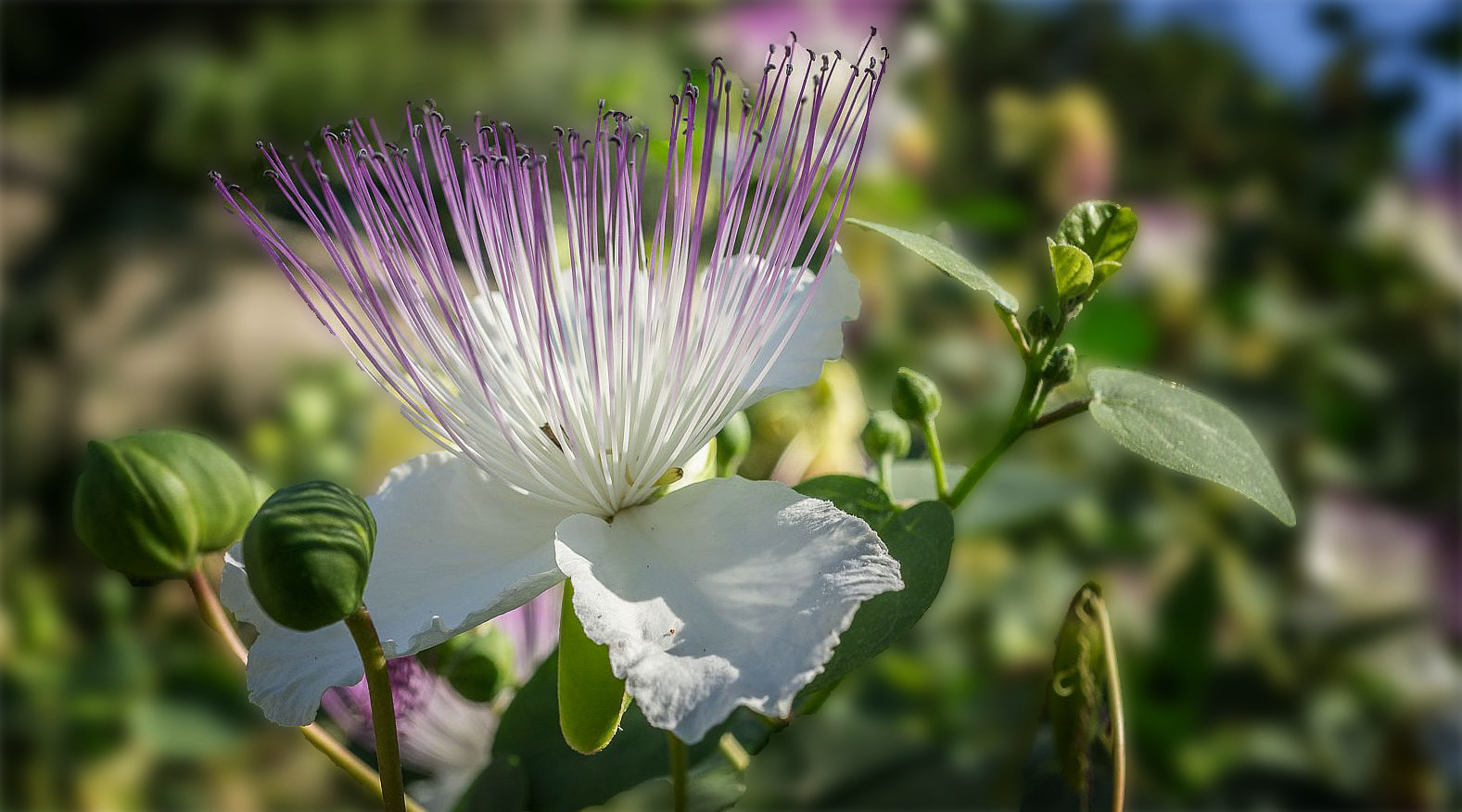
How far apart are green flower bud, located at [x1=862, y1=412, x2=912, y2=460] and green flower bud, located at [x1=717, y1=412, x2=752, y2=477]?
4 centimetres

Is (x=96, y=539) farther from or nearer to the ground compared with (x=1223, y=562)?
farther from the ground

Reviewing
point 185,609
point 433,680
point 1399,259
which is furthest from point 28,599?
point 1399,259

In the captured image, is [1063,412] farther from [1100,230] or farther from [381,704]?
[381,704]

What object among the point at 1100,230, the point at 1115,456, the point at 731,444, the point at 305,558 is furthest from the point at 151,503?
the point at 1115,456

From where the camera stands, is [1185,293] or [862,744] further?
[1185,293]

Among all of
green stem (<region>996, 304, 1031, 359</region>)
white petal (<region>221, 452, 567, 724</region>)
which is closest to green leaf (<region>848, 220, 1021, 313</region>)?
green stem (<region>996, 304, 1031, 359</region>)

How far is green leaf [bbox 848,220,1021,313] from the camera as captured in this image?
32 cm

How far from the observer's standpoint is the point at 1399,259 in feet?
4.23

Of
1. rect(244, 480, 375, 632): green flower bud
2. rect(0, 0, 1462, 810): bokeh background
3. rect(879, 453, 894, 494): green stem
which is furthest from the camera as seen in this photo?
rect(0, 0, 1462, 810): bokeh background

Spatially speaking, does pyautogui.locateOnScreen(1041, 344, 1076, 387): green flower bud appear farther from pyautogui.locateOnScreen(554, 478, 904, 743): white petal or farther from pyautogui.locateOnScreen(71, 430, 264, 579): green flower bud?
pyautogui.locateOnScreen(71, 430, 264, 579): green flower bud

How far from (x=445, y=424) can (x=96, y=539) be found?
0.30ft

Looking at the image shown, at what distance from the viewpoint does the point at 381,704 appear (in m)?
0.31

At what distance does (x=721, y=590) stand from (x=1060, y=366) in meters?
0.11

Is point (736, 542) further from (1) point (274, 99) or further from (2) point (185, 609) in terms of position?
(1) point (274, 99)
